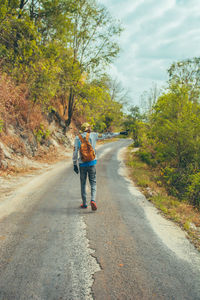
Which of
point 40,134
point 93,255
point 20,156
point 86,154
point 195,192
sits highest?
point 40,134

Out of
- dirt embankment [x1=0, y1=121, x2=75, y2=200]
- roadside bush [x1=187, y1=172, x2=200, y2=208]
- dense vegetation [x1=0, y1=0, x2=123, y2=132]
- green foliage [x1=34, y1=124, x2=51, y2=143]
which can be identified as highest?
dense vegetation [x1=0, y1=0, x2=123, y2=132]

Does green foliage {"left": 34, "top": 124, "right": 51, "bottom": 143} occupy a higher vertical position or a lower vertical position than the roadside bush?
higher

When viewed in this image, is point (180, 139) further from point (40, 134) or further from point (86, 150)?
point (40, 134)

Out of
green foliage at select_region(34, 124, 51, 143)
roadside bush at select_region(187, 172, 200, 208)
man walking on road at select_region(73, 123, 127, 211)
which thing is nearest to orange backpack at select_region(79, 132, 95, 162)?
man walking on road at select_region(73, 123, 127, 211)

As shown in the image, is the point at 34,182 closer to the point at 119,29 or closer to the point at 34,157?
the point at 34,157

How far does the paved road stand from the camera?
235 centimetres

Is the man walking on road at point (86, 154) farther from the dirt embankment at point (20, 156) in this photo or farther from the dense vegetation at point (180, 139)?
the dense vegetation at point (180, 139)

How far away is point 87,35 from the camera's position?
67.3 ft

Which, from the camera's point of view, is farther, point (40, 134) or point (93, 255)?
point (40, 134)

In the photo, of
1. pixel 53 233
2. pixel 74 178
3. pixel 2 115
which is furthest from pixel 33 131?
pixel 53 233

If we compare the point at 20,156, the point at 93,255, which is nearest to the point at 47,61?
the point at 20,156

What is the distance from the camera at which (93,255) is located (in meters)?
3.07

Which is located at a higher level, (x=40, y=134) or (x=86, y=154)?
(x=40, y=134)

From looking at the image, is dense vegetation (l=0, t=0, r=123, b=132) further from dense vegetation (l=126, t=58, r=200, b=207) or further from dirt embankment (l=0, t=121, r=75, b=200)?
dense vegetation (l=126, t=58, r=200, b=207)
